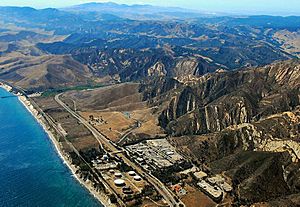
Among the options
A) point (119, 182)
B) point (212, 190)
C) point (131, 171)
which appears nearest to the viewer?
point (212, 190)

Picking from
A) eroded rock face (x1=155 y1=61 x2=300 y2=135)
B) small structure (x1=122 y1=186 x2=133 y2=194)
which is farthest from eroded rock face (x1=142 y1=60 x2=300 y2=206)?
small structure (x1=122 y1=186 x2=133 y2=194)

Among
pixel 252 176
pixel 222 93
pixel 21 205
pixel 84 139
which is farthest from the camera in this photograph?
pixel 222 93

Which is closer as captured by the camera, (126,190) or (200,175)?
(126,190)

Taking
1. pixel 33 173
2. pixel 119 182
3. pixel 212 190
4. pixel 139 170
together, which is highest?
pixel 212 190

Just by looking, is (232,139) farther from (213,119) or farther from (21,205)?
(21,205)

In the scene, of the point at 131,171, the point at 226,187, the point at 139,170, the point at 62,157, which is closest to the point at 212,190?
the point at 226,187

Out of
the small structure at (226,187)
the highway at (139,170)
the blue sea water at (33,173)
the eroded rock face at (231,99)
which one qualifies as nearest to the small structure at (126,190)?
the highway at (139,170)

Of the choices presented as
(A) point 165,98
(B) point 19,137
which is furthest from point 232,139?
(B) point 19,137

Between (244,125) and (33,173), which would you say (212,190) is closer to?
(244,125)

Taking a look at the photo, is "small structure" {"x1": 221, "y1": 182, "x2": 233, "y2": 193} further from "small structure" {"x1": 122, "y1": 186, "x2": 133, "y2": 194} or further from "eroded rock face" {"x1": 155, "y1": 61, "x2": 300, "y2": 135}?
"eroded rock face" {"x1": 155, "y1": 61, "x2": 300, "y2": 135}
